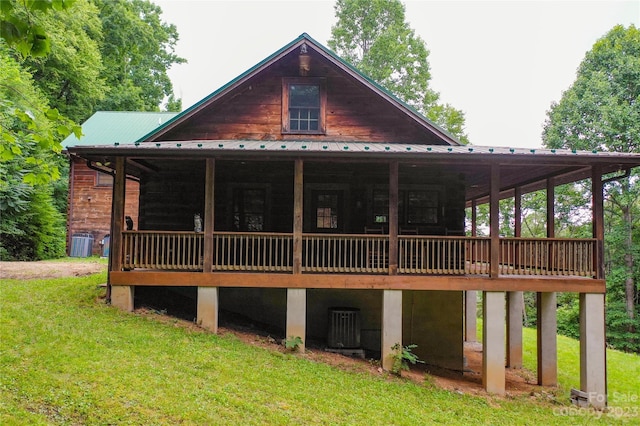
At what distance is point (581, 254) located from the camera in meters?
10.6

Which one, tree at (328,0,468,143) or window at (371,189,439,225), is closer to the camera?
window at (371,189,439,225)

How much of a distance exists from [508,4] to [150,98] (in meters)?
42.7

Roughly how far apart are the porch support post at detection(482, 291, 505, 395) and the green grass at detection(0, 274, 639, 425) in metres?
0.39

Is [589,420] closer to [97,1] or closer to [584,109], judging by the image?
[584,109]

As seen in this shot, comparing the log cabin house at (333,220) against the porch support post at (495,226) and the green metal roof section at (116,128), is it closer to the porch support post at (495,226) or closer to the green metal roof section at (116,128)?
the porch support post at (495,226)

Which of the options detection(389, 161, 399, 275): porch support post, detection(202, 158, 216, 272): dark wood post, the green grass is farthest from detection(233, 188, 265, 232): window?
detection(389, 161, 399, 275): porch support post

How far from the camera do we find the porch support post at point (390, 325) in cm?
1022

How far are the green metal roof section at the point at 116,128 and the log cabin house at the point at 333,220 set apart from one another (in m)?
9.43

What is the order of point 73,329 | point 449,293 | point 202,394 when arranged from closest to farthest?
point 202,394 → point 73,329 → point 449,293

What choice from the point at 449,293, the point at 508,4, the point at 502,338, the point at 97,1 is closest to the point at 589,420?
the point at 502,338

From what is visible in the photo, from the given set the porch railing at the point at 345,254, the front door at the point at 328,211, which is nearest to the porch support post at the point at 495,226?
the porch railing at the point at 345,254

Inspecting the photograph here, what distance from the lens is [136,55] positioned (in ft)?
131

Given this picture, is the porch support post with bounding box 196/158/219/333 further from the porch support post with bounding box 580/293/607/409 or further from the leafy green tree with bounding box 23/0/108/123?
the leafy green tree with bounding box 23/0/108/123

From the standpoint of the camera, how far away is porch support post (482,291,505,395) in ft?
33.2
